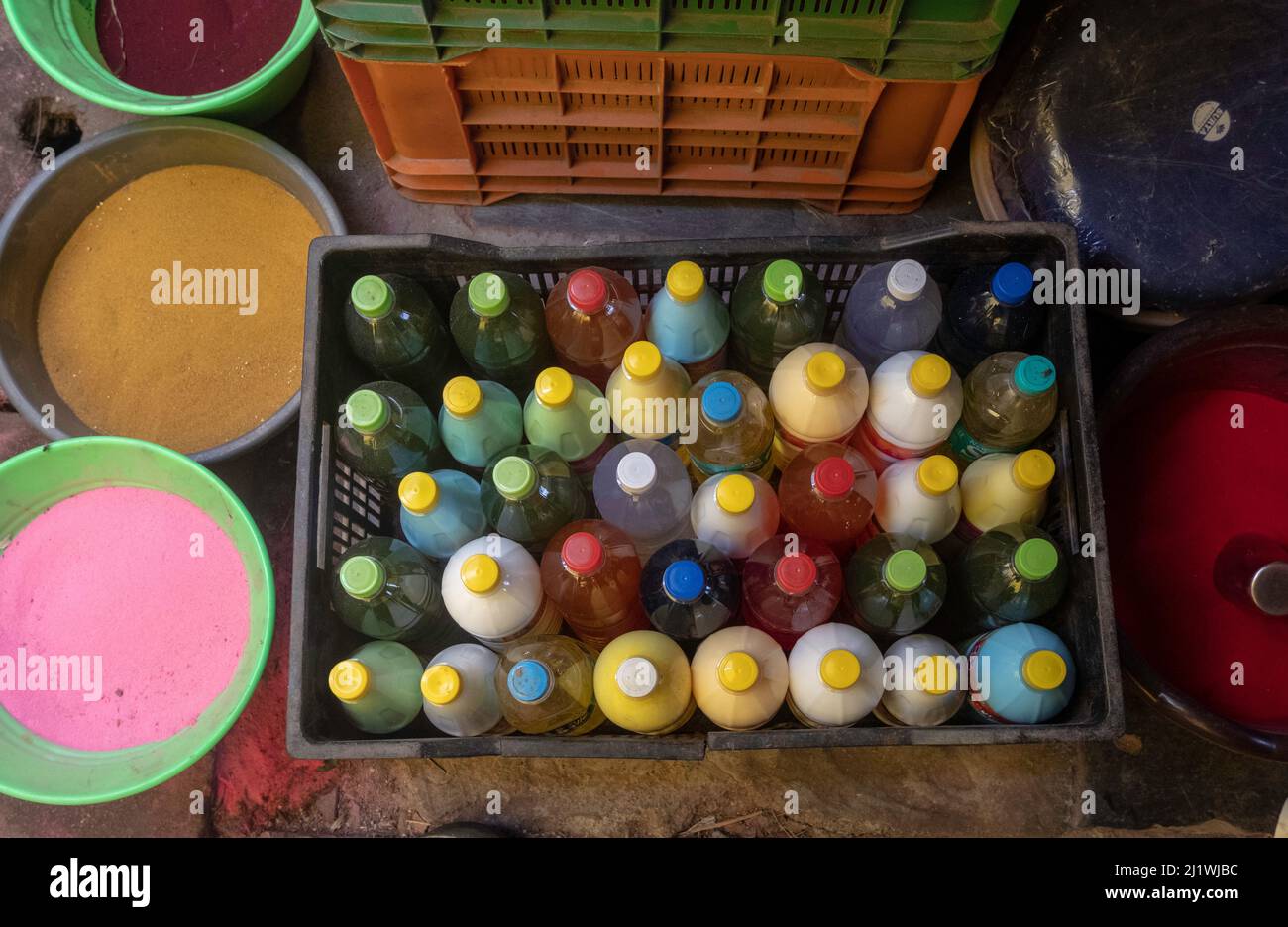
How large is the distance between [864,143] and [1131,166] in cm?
44

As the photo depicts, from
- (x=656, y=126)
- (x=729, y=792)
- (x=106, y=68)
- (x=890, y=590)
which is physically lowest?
(x=729, y=792)

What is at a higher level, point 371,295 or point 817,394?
point 371,295

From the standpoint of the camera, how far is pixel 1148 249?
165 cm

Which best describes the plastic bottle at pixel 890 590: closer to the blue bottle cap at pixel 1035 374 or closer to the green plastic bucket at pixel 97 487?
the blue bottle cap at pixel 1035 374

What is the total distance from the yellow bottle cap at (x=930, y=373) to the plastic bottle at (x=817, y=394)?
0.30 feet

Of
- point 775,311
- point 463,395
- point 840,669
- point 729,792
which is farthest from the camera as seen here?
point 729,792

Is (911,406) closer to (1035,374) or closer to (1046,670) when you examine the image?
(1035,374)

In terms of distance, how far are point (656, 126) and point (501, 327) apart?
483mm

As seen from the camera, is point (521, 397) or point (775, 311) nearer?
point (775, 311)

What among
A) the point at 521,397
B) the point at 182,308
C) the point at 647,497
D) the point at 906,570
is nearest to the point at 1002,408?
the point at 906,570

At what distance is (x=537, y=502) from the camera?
1.37m

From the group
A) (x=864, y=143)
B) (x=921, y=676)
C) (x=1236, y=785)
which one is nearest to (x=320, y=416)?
(x=921, y=676)

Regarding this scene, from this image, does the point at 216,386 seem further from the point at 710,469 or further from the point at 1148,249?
the point at 1148,249

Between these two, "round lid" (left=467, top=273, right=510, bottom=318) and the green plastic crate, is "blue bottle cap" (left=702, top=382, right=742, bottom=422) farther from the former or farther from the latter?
the green plastic crate
